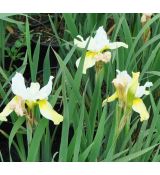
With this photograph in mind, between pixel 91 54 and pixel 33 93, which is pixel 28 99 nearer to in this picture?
pixel 33 93

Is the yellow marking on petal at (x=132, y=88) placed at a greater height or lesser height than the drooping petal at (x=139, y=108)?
greater

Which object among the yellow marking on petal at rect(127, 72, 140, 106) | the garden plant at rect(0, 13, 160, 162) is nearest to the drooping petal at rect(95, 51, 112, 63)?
the garden plant at rect(0, 13, 160, 162)


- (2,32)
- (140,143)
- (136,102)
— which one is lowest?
(140,143)

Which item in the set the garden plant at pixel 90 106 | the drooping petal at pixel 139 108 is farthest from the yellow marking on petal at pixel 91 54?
the drooping petal at pixel 139 108

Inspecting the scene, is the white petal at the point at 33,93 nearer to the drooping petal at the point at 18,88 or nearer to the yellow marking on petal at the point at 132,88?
the drooping petal at the point at 18,88

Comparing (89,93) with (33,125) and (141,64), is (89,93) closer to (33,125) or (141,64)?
(141,64)

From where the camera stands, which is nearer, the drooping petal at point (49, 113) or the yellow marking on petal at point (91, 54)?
the drooping petal at point (49, 113)
